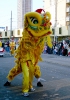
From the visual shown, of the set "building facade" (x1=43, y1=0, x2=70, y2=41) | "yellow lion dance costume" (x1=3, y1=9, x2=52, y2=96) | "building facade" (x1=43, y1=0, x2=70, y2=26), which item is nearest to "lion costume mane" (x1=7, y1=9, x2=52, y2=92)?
"yellow lion dance costume" (x1=3, y1=9, x2=52, y2=96)

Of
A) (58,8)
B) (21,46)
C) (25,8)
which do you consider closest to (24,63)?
(21,46)

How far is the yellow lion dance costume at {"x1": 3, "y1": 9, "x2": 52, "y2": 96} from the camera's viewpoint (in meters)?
6.28

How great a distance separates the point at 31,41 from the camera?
6.40 meters

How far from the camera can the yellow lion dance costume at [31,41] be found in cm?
628

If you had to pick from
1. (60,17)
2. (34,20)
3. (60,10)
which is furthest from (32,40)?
(60,10)

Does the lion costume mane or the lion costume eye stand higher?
the lion costume eye

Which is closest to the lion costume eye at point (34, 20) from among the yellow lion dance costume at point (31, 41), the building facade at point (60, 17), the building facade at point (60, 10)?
the yellow lion dance costume at point (31, 41)

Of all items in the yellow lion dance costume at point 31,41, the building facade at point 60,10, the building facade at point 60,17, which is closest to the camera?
the yellow lion dance costume at point 31,41

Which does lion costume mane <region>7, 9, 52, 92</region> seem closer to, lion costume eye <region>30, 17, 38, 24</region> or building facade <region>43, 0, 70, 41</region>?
lion costume eye <region>30, 17, 38, 24</region>

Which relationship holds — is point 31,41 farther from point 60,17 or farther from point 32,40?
point 60,17

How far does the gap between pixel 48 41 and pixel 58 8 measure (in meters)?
49.4

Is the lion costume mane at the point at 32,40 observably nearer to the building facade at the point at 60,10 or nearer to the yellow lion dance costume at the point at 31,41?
the yellow lion dance costume at the point at 31,41

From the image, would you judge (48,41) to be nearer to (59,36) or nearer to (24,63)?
(24,63)

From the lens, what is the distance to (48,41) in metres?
6.72
